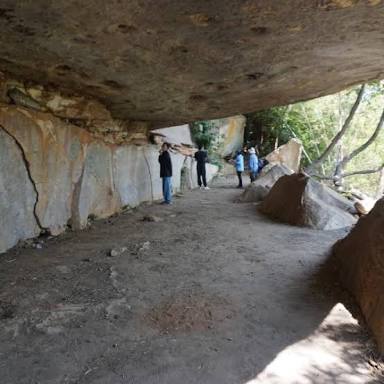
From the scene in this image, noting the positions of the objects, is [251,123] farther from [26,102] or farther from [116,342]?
[116,342]

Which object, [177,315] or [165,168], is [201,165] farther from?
[177,315]

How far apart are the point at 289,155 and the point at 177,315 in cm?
1468

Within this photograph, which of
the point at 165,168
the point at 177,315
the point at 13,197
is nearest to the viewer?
the point at 177,315

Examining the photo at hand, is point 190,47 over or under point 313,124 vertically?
under

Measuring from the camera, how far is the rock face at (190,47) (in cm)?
332

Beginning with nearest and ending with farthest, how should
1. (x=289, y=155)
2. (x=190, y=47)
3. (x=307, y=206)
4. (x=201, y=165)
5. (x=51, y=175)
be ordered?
(x=190, y=47)
(x=51, y=175)
(x=307, y=206)
(x=201, y=165)
(x=289, y=155)

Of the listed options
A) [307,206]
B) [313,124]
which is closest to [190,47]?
[307,206]

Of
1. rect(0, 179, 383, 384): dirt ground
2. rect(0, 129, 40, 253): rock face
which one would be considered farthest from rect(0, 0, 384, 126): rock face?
rect(0, 179, 383, 384): dirt ground

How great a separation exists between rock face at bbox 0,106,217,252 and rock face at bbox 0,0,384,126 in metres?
0.59

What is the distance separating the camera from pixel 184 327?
9.99 feet

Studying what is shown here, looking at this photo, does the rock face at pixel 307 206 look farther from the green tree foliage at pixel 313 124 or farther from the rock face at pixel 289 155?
the green tree foliage at pixel 313 124

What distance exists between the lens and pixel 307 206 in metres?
6.76

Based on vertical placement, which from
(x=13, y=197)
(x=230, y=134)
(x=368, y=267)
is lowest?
(x=368, y=267)

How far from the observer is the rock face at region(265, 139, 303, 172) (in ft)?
55.4
